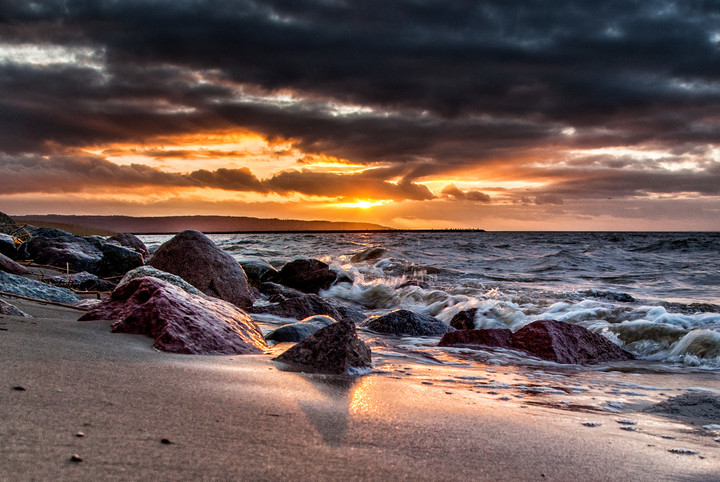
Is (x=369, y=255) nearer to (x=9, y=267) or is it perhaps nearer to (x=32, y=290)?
(x=9, y=267)

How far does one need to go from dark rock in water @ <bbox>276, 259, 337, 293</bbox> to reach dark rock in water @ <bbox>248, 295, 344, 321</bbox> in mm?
4267

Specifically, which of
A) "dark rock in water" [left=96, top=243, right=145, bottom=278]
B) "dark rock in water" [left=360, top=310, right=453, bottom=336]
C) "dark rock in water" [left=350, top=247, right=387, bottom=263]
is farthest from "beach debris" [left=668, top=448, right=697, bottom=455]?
"dark rock in water" [left=350, top=247, right=387, bottom=263]

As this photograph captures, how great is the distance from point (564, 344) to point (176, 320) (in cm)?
411

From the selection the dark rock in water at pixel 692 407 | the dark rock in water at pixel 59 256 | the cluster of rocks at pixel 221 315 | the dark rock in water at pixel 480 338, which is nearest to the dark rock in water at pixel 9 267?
the cluster of rocks at pixel 221 315

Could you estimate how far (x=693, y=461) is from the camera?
7.25 ft

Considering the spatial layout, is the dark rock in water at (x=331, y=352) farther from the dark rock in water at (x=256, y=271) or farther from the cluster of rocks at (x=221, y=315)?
the dark rock in water at (x=256, y=271)

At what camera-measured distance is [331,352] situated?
141 inches

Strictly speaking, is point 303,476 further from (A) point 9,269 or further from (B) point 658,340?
(A) point 9,269

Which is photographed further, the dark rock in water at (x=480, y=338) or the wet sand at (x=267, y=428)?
the dark rock in water at (x=480, y=338)

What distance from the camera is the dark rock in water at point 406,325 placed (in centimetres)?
662

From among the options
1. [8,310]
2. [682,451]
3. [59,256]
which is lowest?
[682,451]

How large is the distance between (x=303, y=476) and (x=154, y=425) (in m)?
0.55

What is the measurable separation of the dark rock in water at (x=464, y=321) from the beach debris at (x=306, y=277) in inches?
181

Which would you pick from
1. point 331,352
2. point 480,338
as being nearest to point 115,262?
point 480,338
